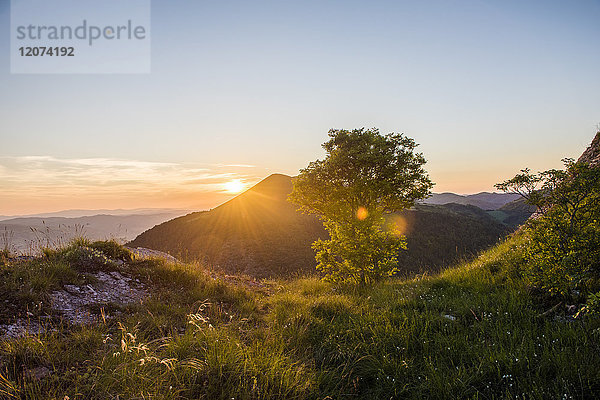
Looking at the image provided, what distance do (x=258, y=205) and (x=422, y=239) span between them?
24831 millimetres

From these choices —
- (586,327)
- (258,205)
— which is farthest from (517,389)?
(258,205)

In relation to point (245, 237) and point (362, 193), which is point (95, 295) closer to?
point (362, 193)

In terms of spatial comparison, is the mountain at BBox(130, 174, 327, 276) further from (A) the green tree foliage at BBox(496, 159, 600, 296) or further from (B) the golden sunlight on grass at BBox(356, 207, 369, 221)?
(A) the green tree foliage at BBox(496, 159, 600, 296)

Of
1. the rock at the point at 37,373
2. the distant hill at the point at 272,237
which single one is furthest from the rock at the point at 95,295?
the distant hill at the point at 272,237

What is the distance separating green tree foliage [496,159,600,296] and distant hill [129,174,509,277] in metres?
18.4

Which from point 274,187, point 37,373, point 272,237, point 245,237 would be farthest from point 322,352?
point 274,187

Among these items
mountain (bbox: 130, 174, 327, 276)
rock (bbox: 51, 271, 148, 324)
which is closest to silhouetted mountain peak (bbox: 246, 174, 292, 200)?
mountain (bbox: 130, 174, 327, 276)

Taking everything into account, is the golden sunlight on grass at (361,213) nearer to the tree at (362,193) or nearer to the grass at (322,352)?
the tree at (362,193)

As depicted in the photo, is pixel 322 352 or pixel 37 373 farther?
pixel 322 352

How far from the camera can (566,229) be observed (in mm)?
4832

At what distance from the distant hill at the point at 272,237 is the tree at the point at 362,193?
507 inches

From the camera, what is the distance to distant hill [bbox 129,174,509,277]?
88.7ft

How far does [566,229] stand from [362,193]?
19.3 ft

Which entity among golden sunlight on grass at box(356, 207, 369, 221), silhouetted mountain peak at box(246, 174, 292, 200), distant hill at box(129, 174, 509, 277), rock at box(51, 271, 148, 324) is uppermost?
silhouetted mountain peak at box(246, 174, 292, 200)
